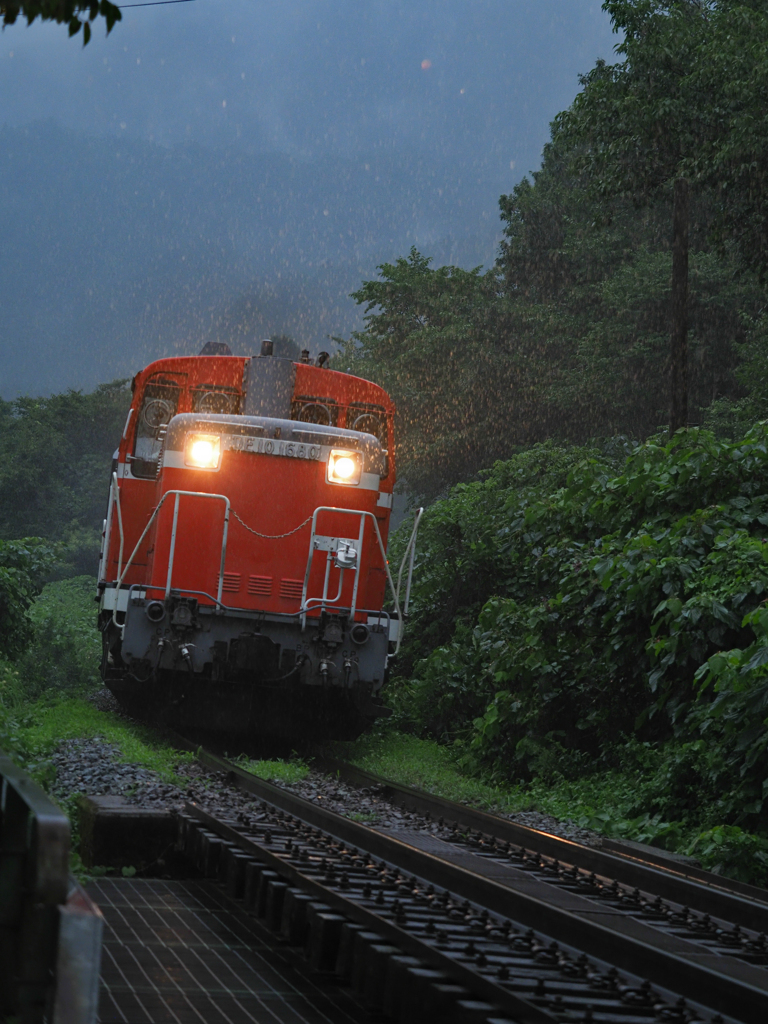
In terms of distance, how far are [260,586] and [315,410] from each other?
215cm

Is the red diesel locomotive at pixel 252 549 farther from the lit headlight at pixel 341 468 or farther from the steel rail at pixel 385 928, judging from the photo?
the steel rail at pixel 385 928

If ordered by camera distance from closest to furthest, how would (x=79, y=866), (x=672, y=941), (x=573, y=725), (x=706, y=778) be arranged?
(x=672, y=941) < (x=79, y=866) < (x=706, y=778) < (x=573, y=725)

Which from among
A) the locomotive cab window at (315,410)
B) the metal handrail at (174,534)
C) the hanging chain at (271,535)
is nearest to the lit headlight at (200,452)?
the metal handrail at (174,534)

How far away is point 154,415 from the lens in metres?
12.1

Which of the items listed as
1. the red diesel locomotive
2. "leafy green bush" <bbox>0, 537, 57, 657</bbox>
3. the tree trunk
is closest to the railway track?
the red diesel locomotive

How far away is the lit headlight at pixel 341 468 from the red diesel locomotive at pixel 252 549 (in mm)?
15

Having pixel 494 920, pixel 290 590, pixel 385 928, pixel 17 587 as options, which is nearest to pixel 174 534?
pixel 290 590

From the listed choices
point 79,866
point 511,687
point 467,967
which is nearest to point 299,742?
point 511,687

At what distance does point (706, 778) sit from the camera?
8.71m

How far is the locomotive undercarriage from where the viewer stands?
35.4 feet

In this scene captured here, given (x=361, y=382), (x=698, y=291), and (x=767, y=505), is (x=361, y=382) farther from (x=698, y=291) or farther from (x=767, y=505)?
(x=698, y=291)

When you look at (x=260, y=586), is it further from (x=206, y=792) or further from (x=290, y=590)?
(x=206, y=792)

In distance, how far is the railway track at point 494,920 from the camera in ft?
12.6

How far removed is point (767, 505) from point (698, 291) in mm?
22762
